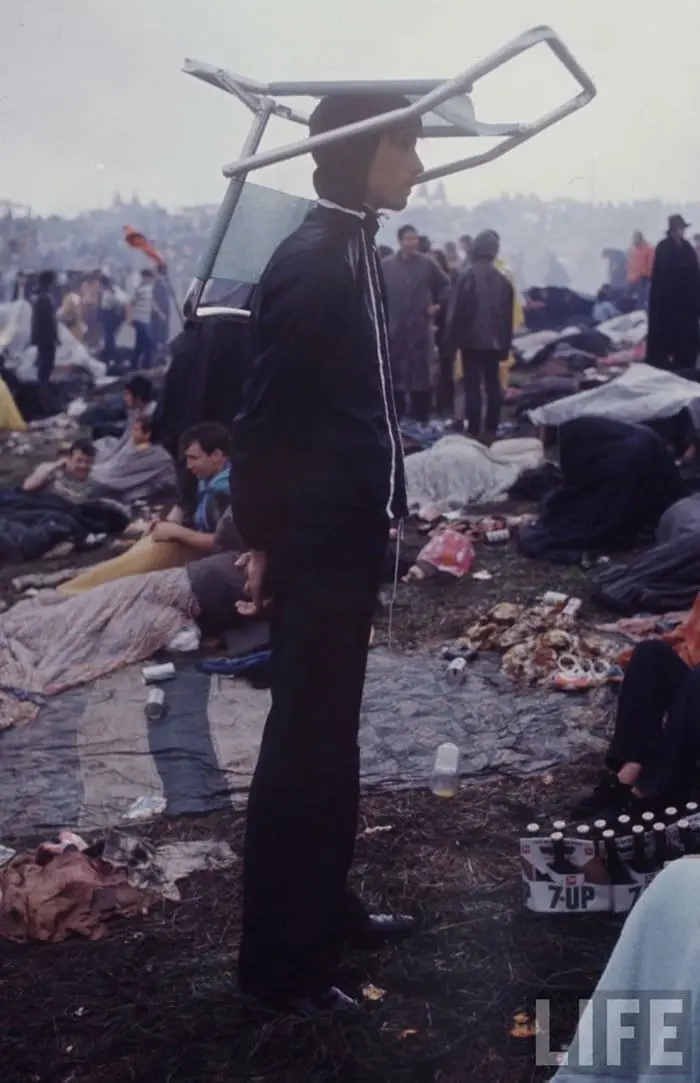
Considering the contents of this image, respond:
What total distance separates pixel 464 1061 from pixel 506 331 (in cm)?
810

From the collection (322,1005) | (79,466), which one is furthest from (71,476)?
(322,1005)

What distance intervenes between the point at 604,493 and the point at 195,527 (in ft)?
7.76

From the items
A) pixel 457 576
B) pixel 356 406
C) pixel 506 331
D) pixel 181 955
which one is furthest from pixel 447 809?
pixel 506 331

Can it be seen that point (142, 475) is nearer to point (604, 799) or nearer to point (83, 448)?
point (83, 448)

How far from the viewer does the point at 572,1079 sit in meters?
Result: 1.46

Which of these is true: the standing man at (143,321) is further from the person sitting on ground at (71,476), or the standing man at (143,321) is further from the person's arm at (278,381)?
the person's arm at (278,381)

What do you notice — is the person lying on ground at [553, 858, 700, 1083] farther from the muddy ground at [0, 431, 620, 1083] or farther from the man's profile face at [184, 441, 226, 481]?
the man's profile face at [184, 441, 226, 481]

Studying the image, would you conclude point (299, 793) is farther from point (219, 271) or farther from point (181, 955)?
point (219, 271)

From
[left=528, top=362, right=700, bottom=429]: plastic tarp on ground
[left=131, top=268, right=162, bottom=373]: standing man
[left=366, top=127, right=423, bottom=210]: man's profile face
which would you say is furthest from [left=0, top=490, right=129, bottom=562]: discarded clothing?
[left=131, top=268, right=162, bottom=373]: standing man

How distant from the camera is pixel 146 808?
3844 mm

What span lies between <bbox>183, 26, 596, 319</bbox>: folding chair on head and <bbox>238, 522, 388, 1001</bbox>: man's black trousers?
2.14ft

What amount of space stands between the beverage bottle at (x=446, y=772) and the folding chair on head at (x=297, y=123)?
5.93 ft

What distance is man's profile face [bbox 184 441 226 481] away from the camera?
5328 millimetres

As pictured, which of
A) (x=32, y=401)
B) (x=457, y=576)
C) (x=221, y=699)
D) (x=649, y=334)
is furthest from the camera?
(x=32, y=401)
